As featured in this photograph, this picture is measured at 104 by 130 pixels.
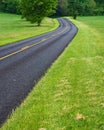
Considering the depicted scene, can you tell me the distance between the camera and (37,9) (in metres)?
62.7

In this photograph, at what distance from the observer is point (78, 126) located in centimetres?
650

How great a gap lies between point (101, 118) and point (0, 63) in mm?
8099

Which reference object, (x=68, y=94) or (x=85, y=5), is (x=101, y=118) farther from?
(x=85, y=5)

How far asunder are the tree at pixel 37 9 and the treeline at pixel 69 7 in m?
68.8

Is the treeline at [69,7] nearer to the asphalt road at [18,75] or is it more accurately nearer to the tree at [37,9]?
the tree at [37,9]

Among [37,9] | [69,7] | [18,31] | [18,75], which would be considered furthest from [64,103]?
[69,7]

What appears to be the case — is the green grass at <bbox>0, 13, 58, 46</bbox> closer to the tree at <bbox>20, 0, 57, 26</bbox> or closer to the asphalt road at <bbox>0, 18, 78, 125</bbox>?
the tree at <bbox>20, 0, 57, 26</bbox>

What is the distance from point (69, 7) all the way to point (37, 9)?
82080 millimetres

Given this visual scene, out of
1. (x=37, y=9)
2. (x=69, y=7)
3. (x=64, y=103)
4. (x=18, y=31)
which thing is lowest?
(x=69, y=7)

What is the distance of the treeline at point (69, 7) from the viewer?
136875mm

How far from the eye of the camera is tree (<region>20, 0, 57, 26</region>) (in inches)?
2431

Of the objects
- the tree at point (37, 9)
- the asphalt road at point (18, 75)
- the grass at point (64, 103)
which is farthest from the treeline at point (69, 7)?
the grass at point (64, 103)

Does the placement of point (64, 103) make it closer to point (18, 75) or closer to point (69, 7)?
point (18, 75)

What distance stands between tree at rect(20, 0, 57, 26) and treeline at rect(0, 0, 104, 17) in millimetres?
68754
